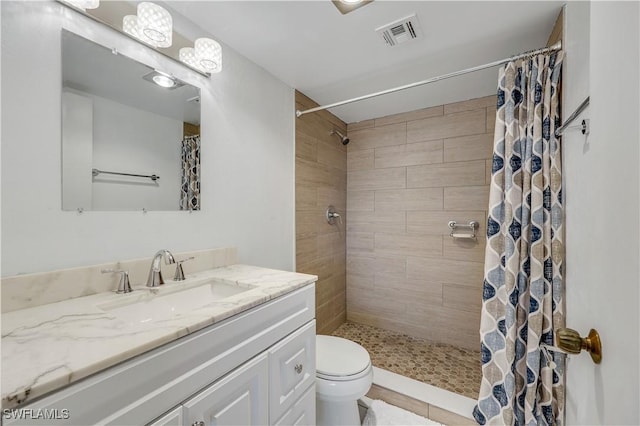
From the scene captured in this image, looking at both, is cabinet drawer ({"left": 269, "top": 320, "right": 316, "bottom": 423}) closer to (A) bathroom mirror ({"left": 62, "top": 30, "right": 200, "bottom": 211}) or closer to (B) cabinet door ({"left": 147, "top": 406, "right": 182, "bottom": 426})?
(B) cabinet door ({"left": 147, "top": 406, "right": 182, "bottom": 426})

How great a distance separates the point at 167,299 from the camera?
3.60 ft

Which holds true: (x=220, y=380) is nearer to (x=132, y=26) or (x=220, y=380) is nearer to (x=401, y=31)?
(x=132, y=26)

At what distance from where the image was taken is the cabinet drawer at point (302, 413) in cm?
107

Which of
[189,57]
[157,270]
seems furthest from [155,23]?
[157,270]

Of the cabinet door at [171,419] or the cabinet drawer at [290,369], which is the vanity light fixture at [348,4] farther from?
the cabinet door at [171,419]

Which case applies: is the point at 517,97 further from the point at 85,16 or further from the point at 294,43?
the point at 85,16

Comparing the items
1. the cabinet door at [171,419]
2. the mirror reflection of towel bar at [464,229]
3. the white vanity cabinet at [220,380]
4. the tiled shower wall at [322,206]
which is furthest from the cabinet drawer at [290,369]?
the mirror reflection of towel bar at [464,229]

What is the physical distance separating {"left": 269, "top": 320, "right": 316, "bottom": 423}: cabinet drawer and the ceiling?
1.57 metres

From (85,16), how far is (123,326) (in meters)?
1.19

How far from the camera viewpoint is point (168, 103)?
131cm

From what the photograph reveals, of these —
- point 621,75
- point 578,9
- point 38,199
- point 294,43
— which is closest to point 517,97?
point 578,9

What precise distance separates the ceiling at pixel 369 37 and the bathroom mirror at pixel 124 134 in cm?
46

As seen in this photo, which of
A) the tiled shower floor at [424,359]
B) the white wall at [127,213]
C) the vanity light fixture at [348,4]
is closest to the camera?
the white wall at [127,213]

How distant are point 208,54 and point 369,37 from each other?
905mm
